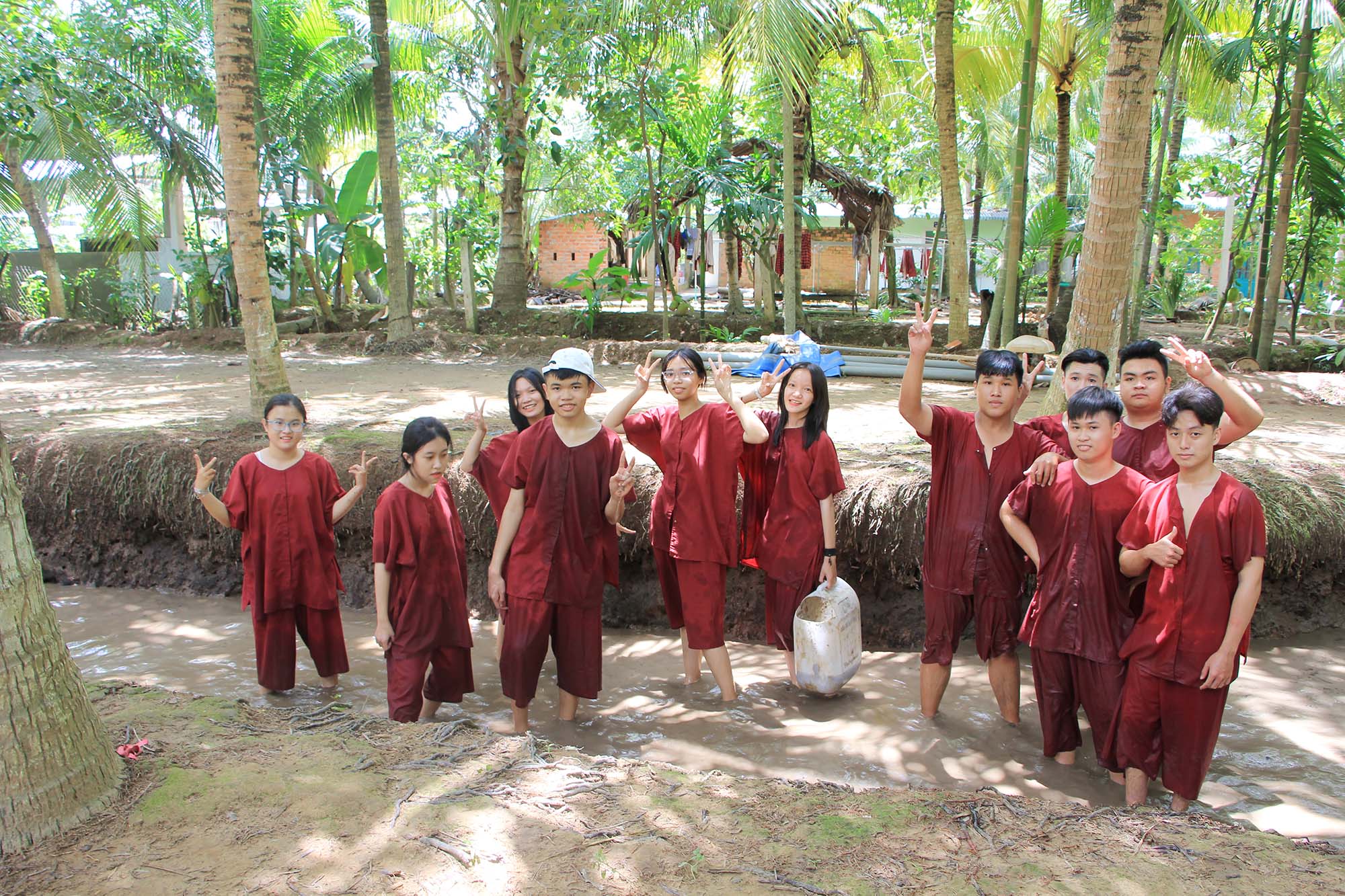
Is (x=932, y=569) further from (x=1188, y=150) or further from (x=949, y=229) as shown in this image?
(x=1188, y=150)

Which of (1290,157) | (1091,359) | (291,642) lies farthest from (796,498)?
(1290,157)

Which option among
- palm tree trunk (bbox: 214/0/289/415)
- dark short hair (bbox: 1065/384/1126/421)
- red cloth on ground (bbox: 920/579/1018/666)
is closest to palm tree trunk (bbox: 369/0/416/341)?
Result: palm tree trunk (bbox: 214/0/289/415)

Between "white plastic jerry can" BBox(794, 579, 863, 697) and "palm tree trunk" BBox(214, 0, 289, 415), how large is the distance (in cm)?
440

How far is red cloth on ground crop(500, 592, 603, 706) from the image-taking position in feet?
13.5

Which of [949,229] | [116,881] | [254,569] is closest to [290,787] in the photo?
[116,881]

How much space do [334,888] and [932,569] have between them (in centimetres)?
269

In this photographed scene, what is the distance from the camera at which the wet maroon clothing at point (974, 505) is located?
12.8ft

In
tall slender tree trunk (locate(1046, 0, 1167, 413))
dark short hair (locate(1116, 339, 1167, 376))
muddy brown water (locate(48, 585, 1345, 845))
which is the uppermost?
tall slender tree trunk (locate(1046, 0, 1167, 413))

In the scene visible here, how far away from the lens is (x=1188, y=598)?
3158mm

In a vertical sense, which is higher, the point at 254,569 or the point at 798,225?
the point at 798,225

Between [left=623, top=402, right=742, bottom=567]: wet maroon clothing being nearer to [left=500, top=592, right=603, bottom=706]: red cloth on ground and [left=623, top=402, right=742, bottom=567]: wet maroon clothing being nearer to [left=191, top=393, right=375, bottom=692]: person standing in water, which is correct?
[left=500, top=592, right=603, bottom=706]: red cloth on ground

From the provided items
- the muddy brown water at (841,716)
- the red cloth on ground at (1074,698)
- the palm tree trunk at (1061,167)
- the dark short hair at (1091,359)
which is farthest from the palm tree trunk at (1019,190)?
the red cloth on ground at (1074,698)

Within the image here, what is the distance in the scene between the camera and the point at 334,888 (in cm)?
236

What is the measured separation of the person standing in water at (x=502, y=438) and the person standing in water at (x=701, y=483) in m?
0.49
